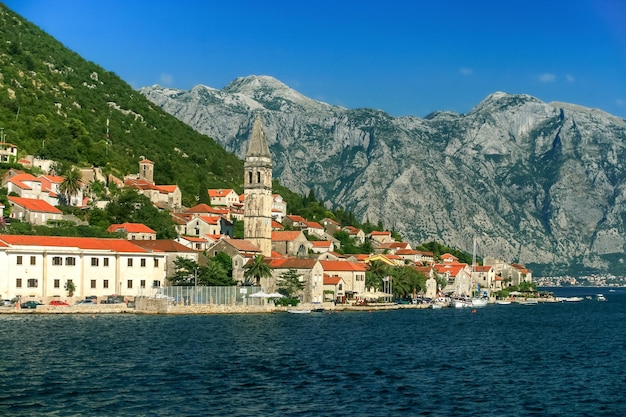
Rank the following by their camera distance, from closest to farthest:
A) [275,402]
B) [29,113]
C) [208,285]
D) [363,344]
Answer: [275,402]
[363,344]
[208,285]
[29,113]

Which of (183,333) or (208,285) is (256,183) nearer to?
(208,285)

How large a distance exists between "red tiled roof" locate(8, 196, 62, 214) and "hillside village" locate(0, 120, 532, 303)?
0.18 meters

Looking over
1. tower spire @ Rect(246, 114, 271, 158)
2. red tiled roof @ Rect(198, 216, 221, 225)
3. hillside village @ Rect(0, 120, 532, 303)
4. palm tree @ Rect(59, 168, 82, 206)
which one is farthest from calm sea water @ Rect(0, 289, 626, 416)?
red tiled roof @ Rect(198, 216, 221, 225)

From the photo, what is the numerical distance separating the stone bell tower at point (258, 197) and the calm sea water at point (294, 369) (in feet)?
136

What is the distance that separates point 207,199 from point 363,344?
9807cm

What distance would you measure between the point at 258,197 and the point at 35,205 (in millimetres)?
31759

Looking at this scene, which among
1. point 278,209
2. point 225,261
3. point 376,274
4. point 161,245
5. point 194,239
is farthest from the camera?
point 278,209

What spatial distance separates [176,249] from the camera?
111 m

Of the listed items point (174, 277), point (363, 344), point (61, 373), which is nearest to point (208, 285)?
point (174, 277)

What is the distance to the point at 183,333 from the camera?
241ft

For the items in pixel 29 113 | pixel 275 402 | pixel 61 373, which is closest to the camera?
pixel 275 402

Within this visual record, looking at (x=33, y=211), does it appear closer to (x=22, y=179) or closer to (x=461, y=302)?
(x=22, y=179)

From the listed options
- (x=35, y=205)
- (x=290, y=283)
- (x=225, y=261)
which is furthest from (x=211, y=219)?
(x=35, y=205)

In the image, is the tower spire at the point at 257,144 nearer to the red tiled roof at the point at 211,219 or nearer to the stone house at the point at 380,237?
the red tiled roof at the point at 211,219
